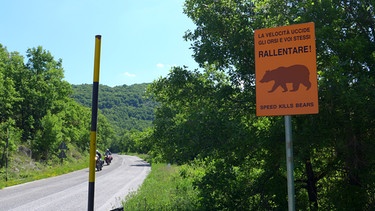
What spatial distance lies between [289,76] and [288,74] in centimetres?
2

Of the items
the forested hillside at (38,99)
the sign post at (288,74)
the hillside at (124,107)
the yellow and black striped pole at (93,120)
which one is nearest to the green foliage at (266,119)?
the sign post at (288,74)

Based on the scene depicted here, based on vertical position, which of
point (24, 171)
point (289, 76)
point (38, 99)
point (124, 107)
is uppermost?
point (124, 107)

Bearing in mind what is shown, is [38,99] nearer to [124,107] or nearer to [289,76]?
[289,76]

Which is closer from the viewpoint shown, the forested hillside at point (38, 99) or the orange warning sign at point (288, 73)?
the orange warning sign at point (288, 73)

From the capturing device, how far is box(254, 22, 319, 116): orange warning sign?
3189 millimetres

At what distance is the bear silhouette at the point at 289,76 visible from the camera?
126 inches

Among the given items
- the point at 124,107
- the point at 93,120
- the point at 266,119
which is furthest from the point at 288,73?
the point at 124,107

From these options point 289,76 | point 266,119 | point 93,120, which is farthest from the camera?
point 266,119

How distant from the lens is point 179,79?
310 inches

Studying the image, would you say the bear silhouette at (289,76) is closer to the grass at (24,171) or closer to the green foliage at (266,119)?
the green foliage at (266,119)

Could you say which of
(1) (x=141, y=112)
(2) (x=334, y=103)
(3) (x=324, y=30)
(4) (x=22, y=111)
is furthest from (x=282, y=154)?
(1) (x=141, y=112)

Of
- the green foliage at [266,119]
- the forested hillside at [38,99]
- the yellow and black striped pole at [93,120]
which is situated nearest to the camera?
the yellow and black striped pole at [93,120]

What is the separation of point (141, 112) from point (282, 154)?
177184 millimetres

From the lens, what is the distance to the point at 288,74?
324 cm
